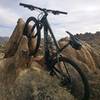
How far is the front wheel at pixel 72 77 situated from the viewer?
1063 centimetres

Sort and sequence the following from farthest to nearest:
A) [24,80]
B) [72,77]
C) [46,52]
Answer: [46,52], [24,80], [72,77]

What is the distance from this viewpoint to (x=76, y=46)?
11.1m

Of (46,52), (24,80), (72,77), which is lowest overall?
(24,80)

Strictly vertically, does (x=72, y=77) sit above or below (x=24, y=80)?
above

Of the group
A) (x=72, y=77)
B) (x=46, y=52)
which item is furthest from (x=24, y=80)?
(x=72, y=77)

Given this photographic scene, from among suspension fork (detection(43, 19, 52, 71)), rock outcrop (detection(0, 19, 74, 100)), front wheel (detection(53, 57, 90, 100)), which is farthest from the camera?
suspension fork (detection(43, 19, 52, 71))

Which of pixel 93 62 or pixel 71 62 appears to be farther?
pixel 93 62

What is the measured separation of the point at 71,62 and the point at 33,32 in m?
3.11

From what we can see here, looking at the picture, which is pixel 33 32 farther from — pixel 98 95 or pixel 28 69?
pixel 98 95

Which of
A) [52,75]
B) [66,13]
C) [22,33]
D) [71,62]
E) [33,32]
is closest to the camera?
[71,62]

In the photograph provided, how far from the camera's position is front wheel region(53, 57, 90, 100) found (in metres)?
10.6

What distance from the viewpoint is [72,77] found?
1155cm

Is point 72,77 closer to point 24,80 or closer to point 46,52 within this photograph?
point 46,52

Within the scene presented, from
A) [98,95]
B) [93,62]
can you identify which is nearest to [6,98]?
[98,95]
